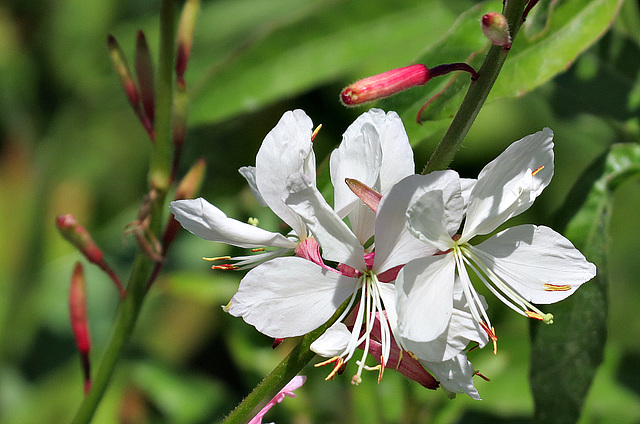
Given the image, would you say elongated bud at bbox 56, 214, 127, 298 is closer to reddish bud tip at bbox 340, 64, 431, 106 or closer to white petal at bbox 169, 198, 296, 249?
white petal at bbox 169, 198, 296, 249

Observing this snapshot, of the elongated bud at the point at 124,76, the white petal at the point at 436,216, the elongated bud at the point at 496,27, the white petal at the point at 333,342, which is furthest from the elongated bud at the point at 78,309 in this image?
the elongated bud at the point at 496,27

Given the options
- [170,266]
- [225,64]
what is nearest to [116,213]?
[170,266]

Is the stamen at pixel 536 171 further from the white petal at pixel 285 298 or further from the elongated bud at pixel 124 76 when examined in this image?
the elongated bud at pixel 124 76

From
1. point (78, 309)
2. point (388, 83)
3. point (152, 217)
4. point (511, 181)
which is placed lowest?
point (78, 309)

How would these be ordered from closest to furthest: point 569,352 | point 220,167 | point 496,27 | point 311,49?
point 496,27
point 569,352
point 311,49
point 220,167

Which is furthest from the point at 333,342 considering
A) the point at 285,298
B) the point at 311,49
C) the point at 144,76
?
the point at 311,49

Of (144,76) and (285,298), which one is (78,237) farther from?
(285,298)
